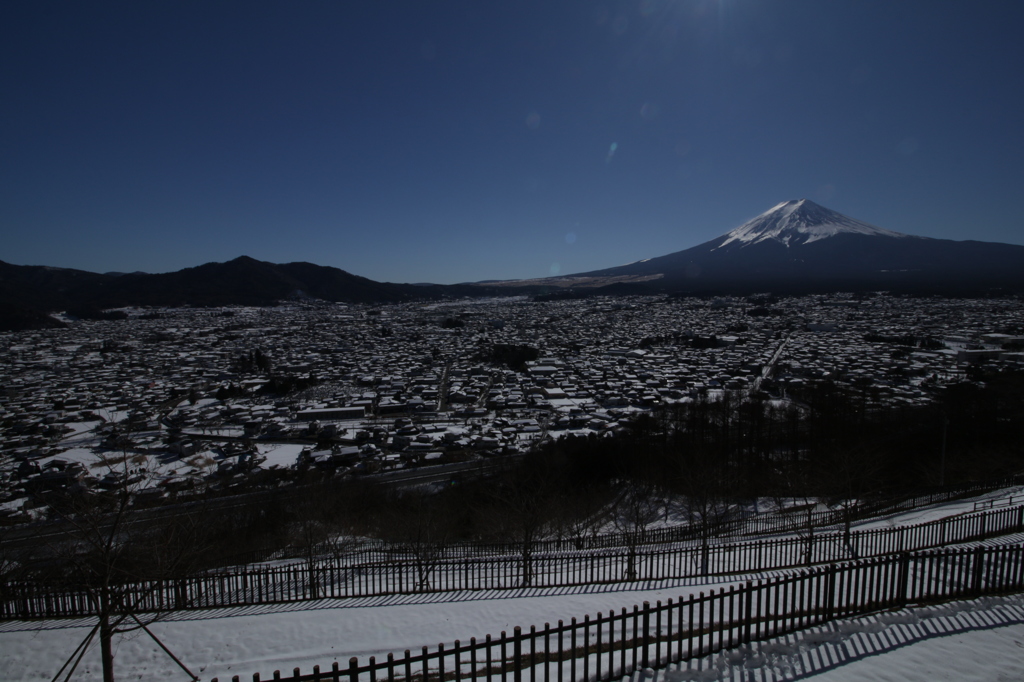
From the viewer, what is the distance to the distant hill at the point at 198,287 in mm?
137375

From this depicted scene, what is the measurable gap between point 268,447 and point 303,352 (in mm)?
40429

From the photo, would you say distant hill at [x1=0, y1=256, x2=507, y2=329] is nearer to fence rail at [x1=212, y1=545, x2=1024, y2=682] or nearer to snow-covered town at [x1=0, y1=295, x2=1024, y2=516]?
snow-covered town at [x1=0, y1=295, x2=1024, y2=516]

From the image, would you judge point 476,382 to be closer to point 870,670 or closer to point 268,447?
point 268,447

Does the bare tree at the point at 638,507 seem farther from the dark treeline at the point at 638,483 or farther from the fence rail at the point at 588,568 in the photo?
the fence rail at the point at 588,568

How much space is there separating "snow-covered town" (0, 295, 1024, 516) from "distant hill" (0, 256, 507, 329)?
5740cm

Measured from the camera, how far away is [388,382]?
42.6 meters

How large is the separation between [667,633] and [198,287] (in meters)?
184

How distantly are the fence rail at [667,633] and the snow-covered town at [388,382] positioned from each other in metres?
5.52

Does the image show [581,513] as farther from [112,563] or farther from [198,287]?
[198,287]

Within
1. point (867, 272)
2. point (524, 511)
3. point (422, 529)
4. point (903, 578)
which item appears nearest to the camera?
point (903, 578)

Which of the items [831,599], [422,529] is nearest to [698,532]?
[422,529]

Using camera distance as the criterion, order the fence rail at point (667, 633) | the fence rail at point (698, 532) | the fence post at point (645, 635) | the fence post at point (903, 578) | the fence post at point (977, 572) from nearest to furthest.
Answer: the fence rail at point (667, 633), the fence post at point (645, 635), the fence post at point (903, 578), the fence post at point (977, 572), the fence rail at point (698, 532)

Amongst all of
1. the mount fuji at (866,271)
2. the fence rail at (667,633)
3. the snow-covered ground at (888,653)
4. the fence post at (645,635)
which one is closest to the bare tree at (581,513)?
the fence rail at (667,633)

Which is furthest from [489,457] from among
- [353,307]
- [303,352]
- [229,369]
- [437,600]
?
[353,307]
